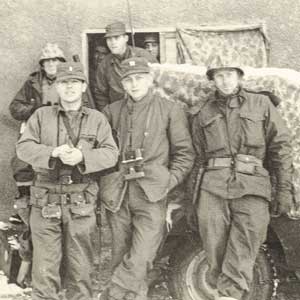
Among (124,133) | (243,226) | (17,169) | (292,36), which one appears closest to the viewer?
(243,226)

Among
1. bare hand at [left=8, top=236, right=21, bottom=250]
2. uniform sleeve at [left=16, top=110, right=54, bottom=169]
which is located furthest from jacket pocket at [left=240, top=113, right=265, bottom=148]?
bare hand at [left=8, top=236, right=21, bottom=250]

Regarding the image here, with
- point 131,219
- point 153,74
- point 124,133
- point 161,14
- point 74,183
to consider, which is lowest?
point 131,219

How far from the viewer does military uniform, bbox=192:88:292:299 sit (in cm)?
501

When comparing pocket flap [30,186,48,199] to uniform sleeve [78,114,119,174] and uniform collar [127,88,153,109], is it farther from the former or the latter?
uniform collar [127,88,153,109]

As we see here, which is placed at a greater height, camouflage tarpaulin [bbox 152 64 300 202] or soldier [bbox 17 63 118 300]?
camouflage tarpaulin [bbox 152 64 300 202]

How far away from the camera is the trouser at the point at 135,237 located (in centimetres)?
518

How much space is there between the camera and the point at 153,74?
5.56m

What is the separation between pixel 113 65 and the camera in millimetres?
6582

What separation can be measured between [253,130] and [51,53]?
263 cm

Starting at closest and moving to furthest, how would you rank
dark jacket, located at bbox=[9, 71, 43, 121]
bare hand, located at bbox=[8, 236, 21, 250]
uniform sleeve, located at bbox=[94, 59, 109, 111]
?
bare hand, located at bbox=[8, 236, 21, 250], uniform sleeve, located at bbox=[94, 59, 109, 111], dark jacket, located at bbox=[9, 71, 43, 121]

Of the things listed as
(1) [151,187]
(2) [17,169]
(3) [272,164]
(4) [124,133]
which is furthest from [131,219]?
(2) [17,169]

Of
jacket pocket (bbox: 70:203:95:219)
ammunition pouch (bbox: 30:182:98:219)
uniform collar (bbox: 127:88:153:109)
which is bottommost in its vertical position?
jacket pocket (bbox: 70:203:95:219)

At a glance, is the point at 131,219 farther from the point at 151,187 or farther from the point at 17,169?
the point at 17,169

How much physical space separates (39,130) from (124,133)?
0.67m
